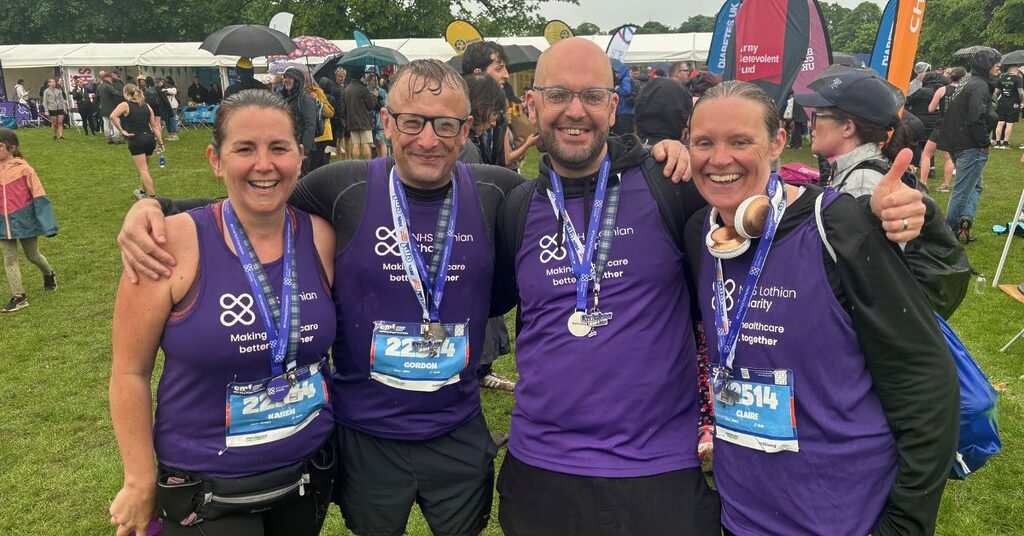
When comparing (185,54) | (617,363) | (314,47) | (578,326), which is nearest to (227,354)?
(578,326)

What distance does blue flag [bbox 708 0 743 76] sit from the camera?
970 centimetres

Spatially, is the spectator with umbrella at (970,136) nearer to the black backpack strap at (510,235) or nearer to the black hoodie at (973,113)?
the black hoodie at (973,113)

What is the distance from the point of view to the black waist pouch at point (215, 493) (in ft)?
6.54

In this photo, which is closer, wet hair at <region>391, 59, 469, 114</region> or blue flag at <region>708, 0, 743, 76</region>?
wet hair at <region>391, 59, 469, 114</region>

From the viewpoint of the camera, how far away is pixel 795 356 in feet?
5.91

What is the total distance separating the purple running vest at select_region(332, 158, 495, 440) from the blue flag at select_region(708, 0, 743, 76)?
8.47 m

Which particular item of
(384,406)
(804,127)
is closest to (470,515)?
(384,406)

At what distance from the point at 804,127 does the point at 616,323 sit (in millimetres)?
19010

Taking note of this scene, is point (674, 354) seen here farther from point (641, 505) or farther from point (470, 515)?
point (470, 515)

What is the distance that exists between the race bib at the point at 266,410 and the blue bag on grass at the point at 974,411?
1.90 metres

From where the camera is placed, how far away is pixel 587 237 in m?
2.19

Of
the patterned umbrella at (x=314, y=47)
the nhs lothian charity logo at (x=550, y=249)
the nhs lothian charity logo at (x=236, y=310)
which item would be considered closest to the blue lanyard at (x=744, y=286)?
the nhs lothian charity logo at (x=550, y=249)

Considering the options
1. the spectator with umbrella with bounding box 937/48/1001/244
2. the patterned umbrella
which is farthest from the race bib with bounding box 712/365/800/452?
the patterned umbrella

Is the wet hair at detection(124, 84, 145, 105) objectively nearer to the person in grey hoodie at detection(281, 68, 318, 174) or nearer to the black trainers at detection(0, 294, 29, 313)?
the person in grey hoodie at detection(281, 68, 318, 174)
